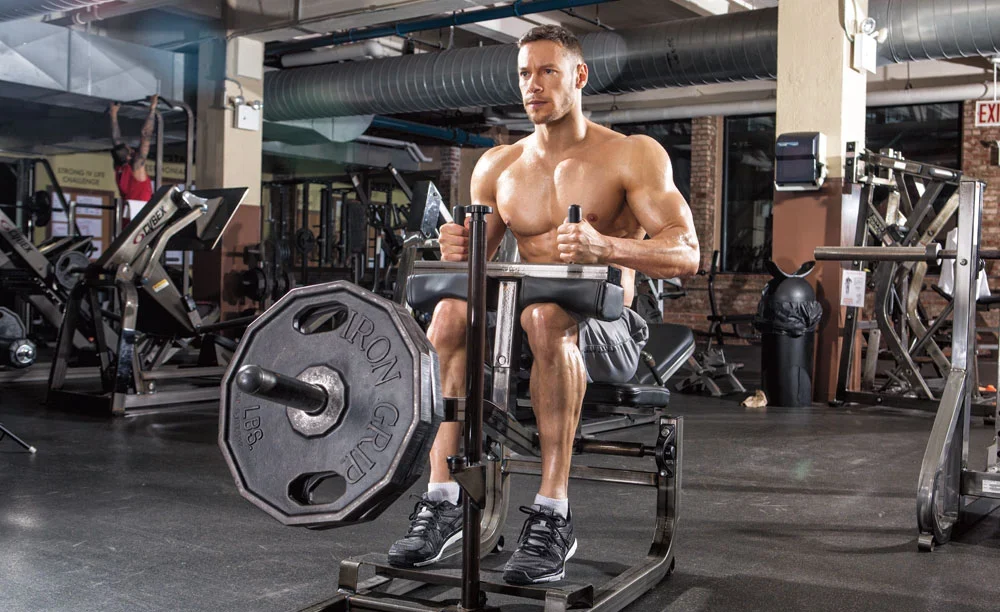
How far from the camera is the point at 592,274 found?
173cm

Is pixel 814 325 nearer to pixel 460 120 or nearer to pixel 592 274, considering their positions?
pixel 592 274

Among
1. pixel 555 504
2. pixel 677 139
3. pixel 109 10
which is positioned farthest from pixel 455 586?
pixel 677 139

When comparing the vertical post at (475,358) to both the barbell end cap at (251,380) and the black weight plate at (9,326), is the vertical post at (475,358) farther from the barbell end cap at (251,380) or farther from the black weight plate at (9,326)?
the black weight plate at (9,326)

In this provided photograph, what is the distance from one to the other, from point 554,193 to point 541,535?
0.73 metres

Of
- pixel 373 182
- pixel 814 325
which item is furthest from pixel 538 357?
pixel 373 182

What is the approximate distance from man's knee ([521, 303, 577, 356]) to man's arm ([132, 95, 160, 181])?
440 cm

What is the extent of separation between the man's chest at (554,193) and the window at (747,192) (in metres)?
8.83

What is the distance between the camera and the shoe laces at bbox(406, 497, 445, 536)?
73.3 inches

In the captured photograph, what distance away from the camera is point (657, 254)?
191cm

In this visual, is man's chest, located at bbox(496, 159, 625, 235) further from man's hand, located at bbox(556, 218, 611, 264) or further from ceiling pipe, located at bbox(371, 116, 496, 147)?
ceiling pipe, located at bbox(371, 116, 496, 147)

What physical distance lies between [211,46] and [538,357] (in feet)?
21.5

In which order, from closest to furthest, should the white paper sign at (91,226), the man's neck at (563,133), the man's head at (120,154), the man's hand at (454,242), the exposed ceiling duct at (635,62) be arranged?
the man's hand at (454,242), the man's neck at (563,133), the exposed ceiling duct at (635,62), the man's head at (120,154), the white paper sign at (91,226)

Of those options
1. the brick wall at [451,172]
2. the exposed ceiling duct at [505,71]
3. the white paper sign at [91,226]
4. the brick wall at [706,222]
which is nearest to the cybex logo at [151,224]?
the exposed ceiling duct at [505,71]

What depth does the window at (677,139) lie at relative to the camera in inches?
435
